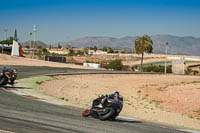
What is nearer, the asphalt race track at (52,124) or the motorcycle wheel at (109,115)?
the asphalt race track at (52,124)

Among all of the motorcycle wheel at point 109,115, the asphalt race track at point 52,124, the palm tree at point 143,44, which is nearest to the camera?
the asphalt race track at point 52,124

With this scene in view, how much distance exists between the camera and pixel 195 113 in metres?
24.5

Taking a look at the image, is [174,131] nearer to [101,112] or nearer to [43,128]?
[101,112]

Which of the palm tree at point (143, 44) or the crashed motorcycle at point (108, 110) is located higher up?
the palm tree at point (143, 44)

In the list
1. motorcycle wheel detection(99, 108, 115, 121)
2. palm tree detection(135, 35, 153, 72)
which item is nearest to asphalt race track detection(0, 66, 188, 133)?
motorcycle wheel detection(99, 108, 115, 121)

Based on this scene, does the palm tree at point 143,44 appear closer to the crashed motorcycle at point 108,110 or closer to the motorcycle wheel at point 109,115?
the crashed motorcycle at point 108,110

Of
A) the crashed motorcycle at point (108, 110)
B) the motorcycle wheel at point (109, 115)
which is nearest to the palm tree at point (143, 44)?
the crashed motorcycle at point (108, 110)

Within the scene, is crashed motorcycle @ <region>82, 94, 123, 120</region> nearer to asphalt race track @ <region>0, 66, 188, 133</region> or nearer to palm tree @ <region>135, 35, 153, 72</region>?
asphalt race track @ <region>0, 66, 188, 133</region>

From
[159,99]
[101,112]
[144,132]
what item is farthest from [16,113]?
[159,99]

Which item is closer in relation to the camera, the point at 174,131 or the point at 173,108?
the point at 174,131

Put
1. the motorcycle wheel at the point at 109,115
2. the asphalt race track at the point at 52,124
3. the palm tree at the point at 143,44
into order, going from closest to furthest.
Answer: the asphalt race track at the point at 52,124 < the motorcycle wheel at the point at 109,115 < the palm tree at the point at 143,44

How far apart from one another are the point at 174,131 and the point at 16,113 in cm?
620

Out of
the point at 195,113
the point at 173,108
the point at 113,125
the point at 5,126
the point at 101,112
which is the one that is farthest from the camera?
the point at 173,108

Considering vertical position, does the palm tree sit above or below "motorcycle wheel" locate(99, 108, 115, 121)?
above
